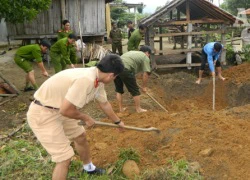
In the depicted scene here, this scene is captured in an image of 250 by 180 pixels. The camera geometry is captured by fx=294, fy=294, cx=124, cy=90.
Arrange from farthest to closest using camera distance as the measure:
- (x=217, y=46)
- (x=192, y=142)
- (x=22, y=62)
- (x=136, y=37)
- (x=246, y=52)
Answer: (x=246, y=52) → (x=136, y=37) → (x=217, y=46) → (x=22, y=62) → (x=192, y=142)

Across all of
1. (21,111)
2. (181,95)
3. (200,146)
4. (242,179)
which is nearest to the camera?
(242,179)

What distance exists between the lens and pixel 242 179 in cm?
375

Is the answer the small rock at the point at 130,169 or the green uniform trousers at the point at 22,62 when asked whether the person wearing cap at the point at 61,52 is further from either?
the small rock at the point at 130,169

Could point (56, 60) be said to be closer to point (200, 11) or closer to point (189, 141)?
point (189, 141)

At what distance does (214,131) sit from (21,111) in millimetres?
4582

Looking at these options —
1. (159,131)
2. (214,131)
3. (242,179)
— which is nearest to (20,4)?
(159,131)

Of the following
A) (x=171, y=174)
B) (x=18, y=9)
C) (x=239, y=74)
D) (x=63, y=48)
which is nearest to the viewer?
(x=171, y=174)

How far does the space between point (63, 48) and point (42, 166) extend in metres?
4.23

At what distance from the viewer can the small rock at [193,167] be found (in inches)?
155

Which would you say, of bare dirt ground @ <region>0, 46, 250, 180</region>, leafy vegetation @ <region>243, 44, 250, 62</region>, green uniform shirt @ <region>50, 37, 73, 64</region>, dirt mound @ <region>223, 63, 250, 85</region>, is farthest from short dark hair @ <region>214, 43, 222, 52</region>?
leafy vegetation @ <region>243, 44, 250, 62</region>

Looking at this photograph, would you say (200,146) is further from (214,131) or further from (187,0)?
(187,0)

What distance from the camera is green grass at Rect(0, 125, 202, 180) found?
385 centimetres

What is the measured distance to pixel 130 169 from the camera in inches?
159

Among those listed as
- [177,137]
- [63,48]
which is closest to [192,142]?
[177,137]
